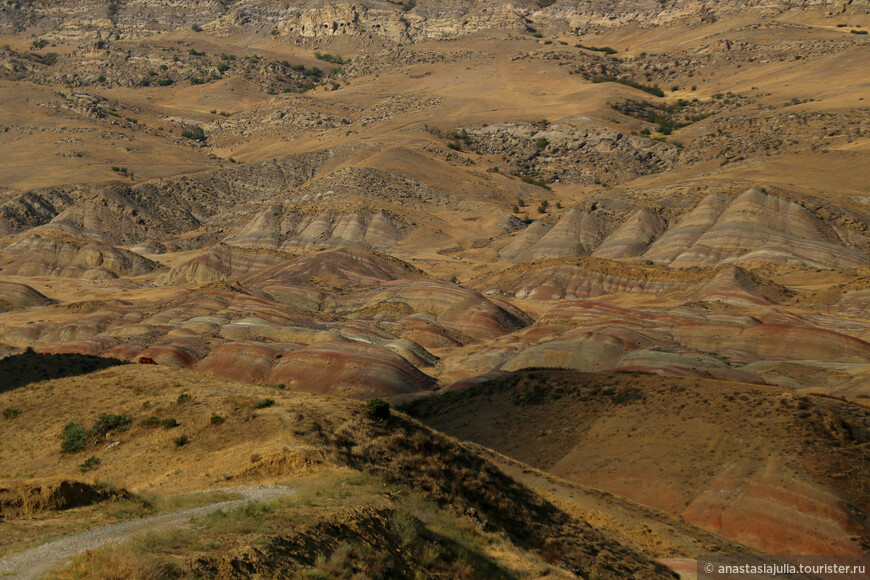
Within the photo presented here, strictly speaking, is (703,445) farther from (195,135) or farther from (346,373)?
(195,135)

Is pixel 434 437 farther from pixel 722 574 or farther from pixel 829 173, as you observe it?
pixel 829 173

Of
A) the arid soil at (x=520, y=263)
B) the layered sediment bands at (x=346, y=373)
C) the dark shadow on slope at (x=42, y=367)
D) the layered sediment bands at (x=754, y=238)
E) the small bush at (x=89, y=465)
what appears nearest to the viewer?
the small bush at (x=89, y=465)

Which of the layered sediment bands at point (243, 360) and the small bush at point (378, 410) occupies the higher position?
the small bush at point (378, 410)

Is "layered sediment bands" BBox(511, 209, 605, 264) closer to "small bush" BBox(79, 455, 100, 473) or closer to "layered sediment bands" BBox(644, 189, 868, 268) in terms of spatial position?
"layered sediment bands" BBox(644, 189, 868, 268)

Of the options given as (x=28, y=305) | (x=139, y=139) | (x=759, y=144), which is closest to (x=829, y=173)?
(x=759, y=144)

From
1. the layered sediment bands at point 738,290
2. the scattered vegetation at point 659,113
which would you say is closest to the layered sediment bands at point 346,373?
the layered sediment bands at point 738,290

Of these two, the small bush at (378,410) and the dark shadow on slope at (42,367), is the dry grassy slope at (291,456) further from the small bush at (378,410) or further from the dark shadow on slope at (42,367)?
the dark shadow on slope at (42,367)

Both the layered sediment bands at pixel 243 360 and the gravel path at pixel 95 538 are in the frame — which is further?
the layered sediment bands at pixel 243 360

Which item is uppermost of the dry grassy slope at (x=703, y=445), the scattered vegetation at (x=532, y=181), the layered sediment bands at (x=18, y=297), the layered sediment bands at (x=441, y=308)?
the dry grassy slope at (x=703, y=445)
